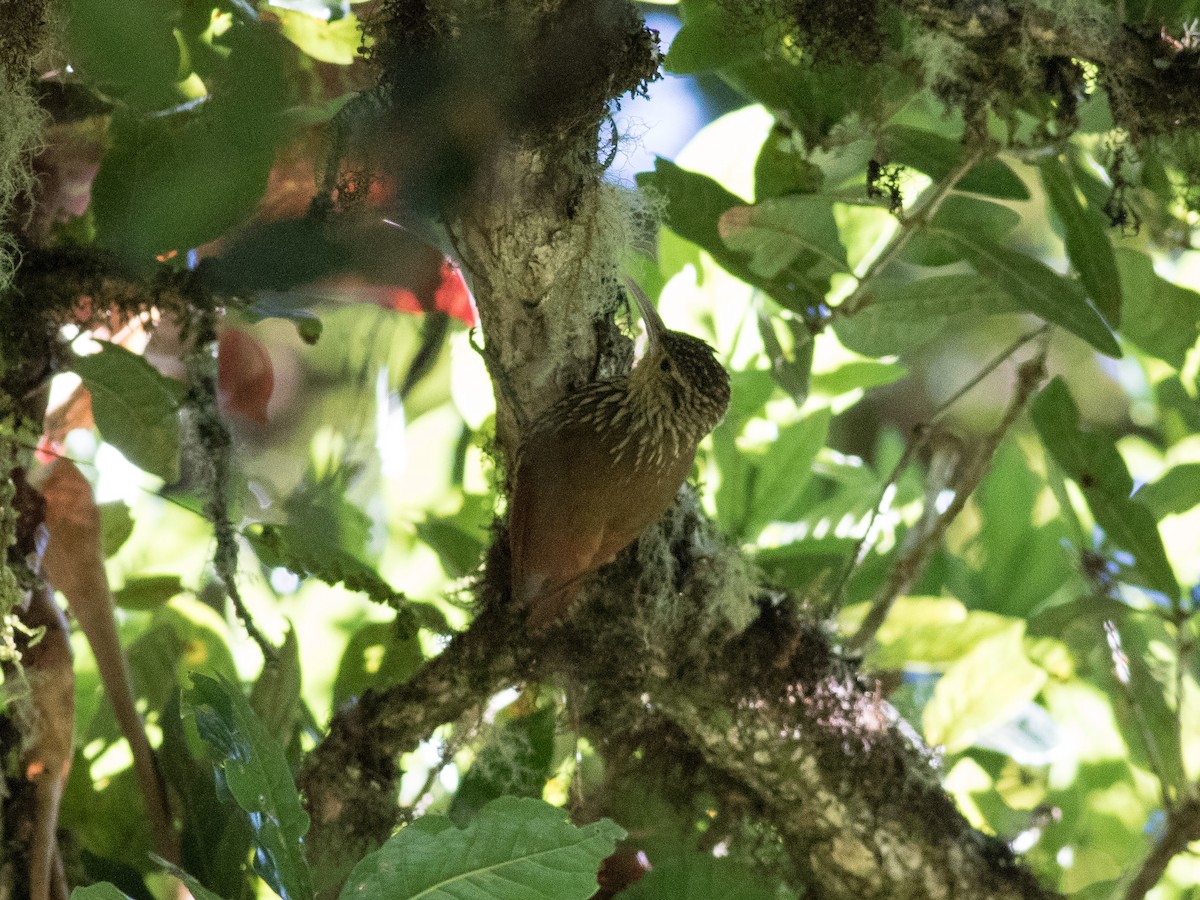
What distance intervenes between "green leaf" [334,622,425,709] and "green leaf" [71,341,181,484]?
0.58 metres

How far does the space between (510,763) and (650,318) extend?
0.74 metres

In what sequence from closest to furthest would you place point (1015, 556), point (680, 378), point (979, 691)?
1. point (680, 378)
2. point (979, 691)
3. point (1015, 556)

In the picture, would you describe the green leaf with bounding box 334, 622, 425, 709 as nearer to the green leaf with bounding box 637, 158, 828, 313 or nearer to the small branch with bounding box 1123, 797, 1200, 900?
the green leaf with bounding box 637, 158, 828, 313

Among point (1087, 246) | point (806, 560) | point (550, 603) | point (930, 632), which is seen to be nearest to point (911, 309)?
point (1087, 246)

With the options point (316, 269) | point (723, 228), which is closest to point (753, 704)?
point (723, 228)

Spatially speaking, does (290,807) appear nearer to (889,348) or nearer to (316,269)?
(316,269)

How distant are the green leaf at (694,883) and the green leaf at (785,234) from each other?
0.91 m

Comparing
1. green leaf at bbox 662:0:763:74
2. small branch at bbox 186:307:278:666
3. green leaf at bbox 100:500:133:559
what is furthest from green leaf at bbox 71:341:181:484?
green leaf at bbox 662:0:763:74

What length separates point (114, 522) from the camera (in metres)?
1.94

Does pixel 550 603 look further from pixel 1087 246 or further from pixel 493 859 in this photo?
pixel 1087 246

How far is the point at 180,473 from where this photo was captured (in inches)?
70.7

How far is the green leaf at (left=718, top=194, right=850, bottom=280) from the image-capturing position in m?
1.84

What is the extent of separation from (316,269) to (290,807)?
2.08ft

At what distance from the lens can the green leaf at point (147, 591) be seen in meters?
2.06
